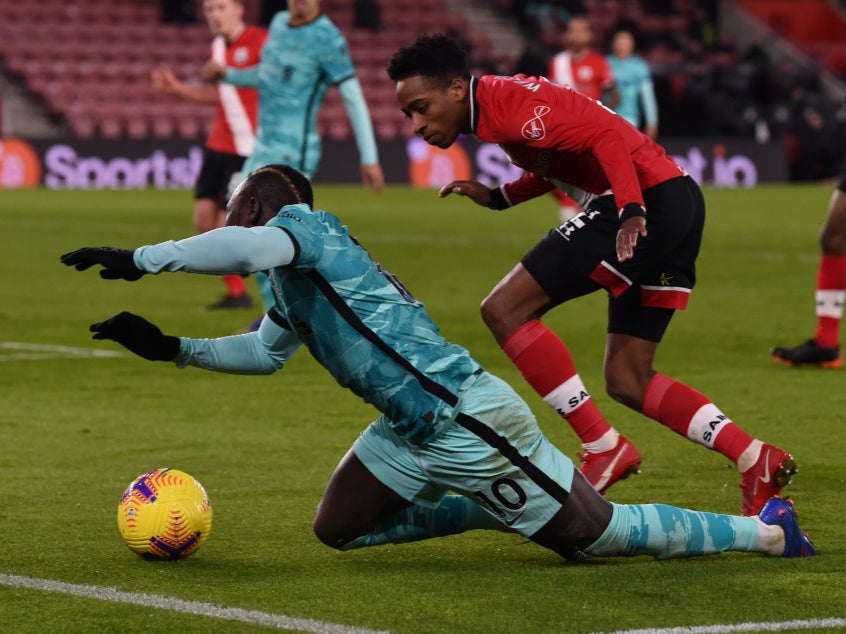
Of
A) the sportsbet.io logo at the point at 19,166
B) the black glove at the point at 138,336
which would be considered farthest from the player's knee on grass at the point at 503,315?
the sportsbet.io logo at the point at 19,166

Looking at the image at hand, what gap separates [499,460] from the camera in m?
4.63

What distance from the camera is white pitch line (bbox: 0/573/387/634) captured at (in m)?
4.12

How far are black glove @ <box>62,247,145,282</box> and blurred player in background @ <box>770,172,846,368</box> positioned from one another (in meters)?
5.84

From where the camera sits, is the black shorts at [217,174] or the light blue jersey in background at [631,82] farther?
the light blue jersey in background at [631,82]

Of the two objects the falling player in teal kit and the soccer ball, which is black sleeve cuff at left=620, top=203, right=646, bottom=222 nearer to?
the falling player in teal kit

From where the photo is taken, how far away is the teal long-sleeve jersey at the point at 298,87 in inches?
404

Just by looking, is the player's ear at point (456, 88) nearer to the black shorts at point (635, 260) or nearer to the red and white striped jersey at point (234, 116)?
the black shorts at point (635, 260)

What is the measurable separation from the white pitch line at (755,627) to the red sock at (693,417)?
1.26m

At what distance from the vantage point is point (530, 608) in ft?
14.3

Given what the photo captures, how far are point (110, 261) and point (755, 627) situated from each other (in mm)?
1869

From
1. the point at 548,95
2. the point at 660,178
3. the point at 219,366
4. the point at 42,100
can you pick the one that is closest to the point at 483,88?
the point at 548,95

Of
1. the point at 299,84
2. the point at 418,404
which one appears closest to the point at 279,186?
the point at 418,404

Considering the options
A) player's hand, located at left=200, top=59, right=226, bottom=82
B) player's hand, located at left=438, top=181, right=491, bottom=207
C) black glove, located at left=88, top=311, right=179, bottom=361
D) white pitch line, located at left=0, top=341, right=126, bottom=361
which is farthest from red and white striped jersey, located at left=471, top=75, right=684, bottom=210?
player's hand, located at left=200, top=59, right=226, bottom=82

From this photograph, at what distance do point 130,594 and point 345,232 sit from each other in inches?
45.9
